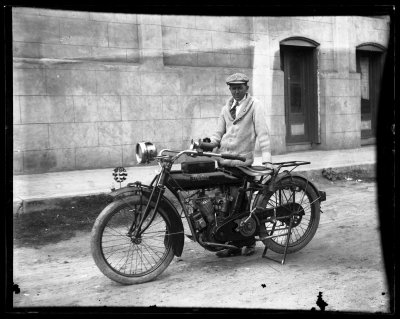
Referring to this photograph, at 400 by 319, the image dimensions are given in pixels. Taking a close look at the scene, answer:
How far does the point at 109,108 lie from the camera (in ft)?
28.1

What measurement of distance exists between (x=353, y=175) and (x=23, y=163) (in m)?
6.39

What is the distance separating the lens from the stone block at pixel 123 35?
8578 millimetres

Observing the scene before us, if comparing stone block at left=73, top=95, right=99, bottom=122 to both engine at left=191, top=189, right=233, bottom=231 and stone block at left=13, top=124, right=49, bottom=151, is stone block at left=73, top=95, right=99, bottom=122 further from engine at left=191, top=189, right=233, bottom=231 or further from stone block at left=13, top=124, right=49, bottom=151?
engine at left=191, top=189, right=233, bottom=231

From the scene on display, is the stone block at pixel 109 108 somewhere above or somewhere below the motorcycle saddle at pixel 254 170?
above

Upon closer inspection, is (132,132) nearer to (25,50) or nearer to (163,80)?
(163,80)

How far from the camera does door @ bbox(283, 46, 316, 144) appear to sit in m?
11.7

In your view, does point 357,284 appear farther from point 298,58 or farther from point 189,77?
point 298,58

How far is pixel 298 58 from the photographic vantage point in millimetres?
11867

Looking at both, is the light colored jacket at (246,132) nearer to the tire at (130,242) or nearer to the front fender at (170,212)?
the front fender at (170,212)

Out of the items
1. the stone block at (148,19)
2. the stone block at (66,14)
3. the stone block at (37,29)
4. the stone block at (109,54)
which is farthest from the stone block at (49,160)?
the stone block at (148,19)

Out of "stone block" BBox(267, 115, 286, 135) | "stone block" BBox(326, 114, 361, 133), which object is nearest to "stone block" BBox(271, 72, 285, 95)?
"stone block" BBox(267, 115, 286, 135)

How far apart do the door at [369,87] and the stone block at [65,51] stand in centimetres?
795
